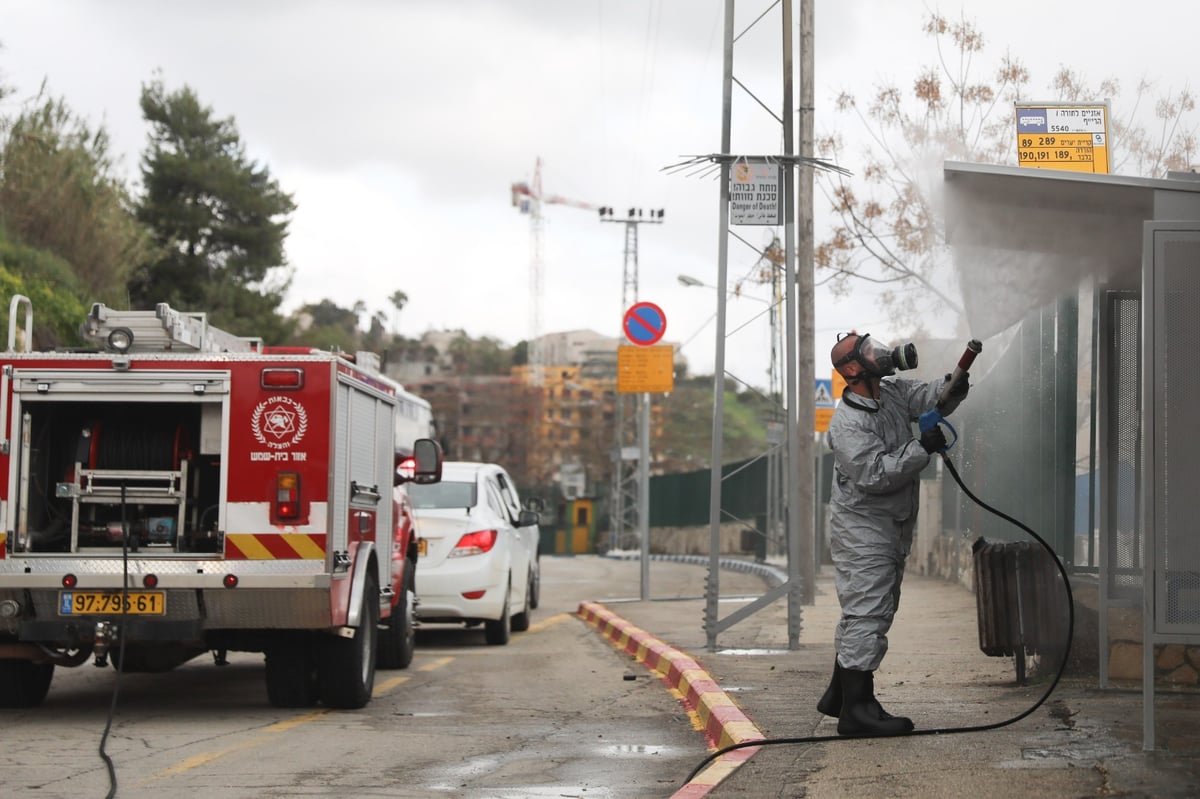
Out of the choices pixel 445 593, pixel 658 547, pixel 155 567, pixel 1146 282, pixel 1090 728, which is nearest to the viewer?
pixel 1146 282

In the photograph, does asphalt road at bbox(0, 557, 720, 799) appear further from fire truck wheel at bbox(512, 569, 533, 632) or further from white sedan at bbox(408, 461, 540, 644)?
fire truck wheel at bbox(512, 569, 533, 632)

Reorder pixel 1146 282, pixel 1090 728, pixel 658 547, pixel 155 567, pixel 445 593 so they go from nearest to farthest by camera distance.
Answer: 1. pixel 1146 282
2. pixel 1090 728
3. pixel 155 567
4. pixel 445 593
5. pixel 658 547

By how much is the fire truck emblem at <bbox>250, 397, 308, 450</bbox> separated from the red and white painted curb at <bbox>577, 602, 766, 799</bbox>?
2.83m

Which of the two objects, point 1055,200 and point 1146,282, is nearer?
point 1146,282

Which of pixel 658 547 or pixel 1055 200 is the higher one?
pixel 1055 200

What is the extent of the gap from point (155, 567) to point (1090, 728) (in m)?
5.13

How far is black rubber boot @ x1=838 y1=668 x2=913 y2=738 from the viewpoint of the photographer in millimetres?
7164

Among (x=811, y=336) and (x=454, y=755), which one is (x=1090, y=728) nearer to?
(x=454, y=755)

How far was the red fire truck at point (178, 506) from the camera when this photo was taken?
878cm

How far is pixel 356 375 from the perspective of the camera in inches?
380

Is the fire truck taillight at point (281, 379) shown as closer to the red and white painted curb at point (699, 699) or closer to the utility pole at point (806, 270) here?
the red and white painted curb at point (699, 699)

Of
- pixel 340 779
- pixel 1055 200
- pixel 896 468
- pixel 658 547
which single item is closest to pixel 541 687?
pixel 340 779

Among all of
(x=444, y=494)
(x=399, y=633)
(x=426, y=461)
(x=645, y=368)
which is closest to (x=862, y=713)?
(x=426, y=461)

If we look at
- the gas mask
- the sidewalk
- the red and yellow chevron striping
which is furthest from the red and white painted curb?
the red and yellow chevron striping
